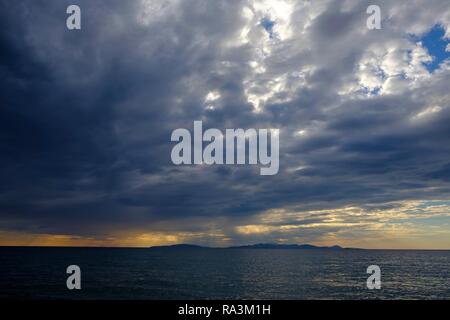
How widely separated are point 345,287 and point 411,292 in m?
10.7
